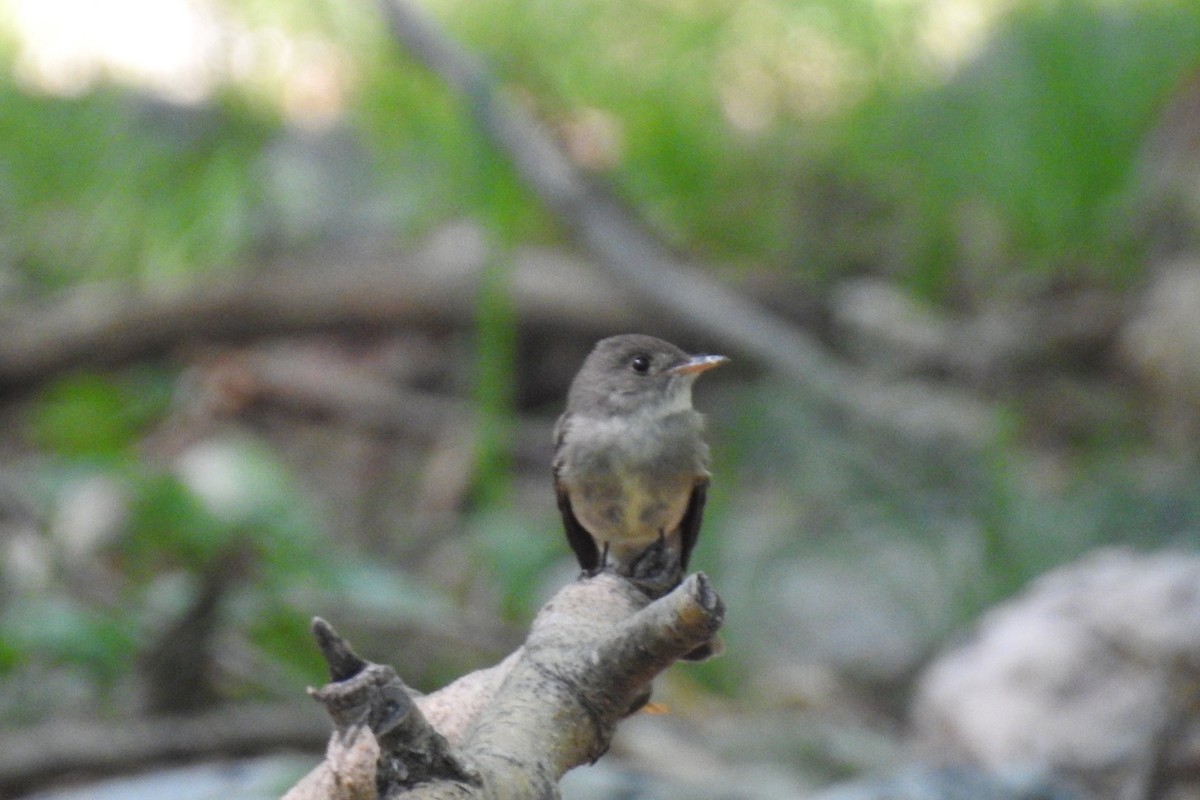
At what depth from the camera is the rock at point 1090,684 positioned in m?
3.85

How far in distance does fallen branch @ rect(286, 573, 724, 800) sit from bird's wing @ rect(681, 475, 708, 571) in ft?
2.78

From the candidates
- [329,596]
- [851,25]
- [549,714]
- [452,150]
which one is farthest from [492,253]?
[549,714]

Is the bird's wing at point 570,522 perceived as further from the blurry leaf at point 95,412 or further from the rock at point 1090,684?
the blurry leaf at point 95,412

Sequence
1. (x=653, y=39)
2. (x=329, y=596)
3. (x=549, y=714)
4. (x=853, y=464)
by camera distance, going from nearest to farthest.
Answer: (x=549, y=714) < (x=329, y=596) < (x=853, y=464) < (x=653, y=39)

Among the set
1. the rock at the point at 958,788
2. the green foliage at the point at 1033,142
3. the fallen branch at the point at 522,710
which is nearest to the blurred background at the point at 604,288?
the green foliage at the point at 1033,142

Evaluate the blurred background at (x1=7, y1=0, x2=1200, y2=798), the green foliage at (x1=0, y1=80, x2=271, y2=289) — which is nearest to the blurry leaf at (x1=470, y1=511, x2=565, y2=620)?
the blurred background at (x1=7, y1=0, x2=1200, y2=798)

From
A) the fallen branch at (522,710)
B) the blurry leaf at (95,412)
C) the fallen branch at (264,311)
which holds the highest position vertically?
the fallen branch at (264,311)

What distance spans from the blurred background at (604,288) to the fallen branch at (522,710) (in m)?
4.70

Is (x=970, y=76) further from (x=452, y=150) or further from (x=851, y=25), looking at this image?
(x=452, y=150)

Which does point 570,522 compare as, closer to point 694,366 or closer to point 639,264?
point 694,366

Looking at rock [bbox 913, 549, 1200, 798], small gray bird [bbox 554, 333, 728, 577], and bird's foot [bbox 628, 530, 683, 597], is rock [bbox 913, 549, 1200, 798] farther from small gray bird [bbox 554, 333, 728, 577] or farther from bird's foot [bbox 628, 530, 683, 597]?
bird's foot [bbox 628, 530, 683, 597]

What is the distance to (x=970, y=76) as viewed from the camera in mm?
8312

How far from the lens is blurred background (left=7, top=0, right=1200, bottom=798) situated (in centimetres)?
651

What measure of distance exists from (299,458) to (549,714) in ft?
22.2
